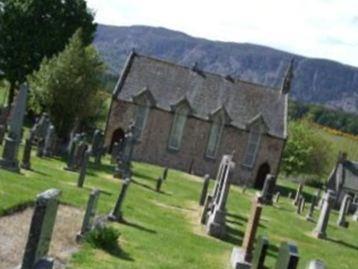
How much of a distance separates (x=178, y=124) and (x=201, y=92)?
10.8 feet

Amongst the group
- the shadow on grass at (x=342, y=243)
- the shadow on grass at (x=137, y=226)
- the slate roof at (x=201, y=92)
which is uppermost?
the slate roof at (x=201, y=92)

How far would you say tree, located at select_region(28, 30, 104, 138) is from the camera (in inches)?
1566

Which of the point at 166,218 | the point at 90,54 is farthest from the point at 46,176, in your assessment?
the point at 90,54

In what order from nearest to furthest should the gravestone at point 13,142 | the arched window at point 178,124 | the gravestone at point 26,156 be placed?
the gravestone at point 13,142 → the gravestone at point 26,156 → the arched window at point 178,124

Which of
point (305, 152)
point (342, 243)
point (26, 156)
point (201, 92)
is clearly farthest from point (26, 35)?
point (342, 243)

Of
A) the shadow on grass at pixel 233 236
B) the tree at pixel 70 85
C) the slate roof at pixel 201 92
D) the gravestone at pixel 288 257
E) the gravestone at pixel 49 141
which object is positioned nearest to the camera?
the gravestone at pixel 288 257

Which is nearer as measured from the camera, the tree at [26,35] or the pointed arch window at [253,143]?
the pointed arch window at [253,143]

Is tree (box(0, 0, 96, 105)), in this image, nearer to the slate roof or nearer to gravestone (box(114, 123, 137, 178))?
the slate roof

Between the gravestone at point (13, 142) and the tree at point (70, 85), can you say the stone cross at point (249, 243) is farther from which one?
the tree at point (70, 85)

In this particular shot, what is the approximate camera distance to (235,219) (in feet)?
95.9

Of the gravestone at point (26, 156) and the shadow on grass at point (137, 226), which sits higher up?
the gravestone at point (26, 156)

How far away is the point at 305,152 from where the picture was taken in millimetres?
68562

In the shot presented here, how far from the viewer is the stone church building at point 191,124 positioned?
51.3 metres

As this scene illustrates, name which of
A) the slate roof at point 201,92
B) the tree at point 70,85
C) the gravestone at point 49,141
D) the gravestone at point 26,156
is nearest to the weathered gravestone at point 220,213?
the gravestone at point 26,156
